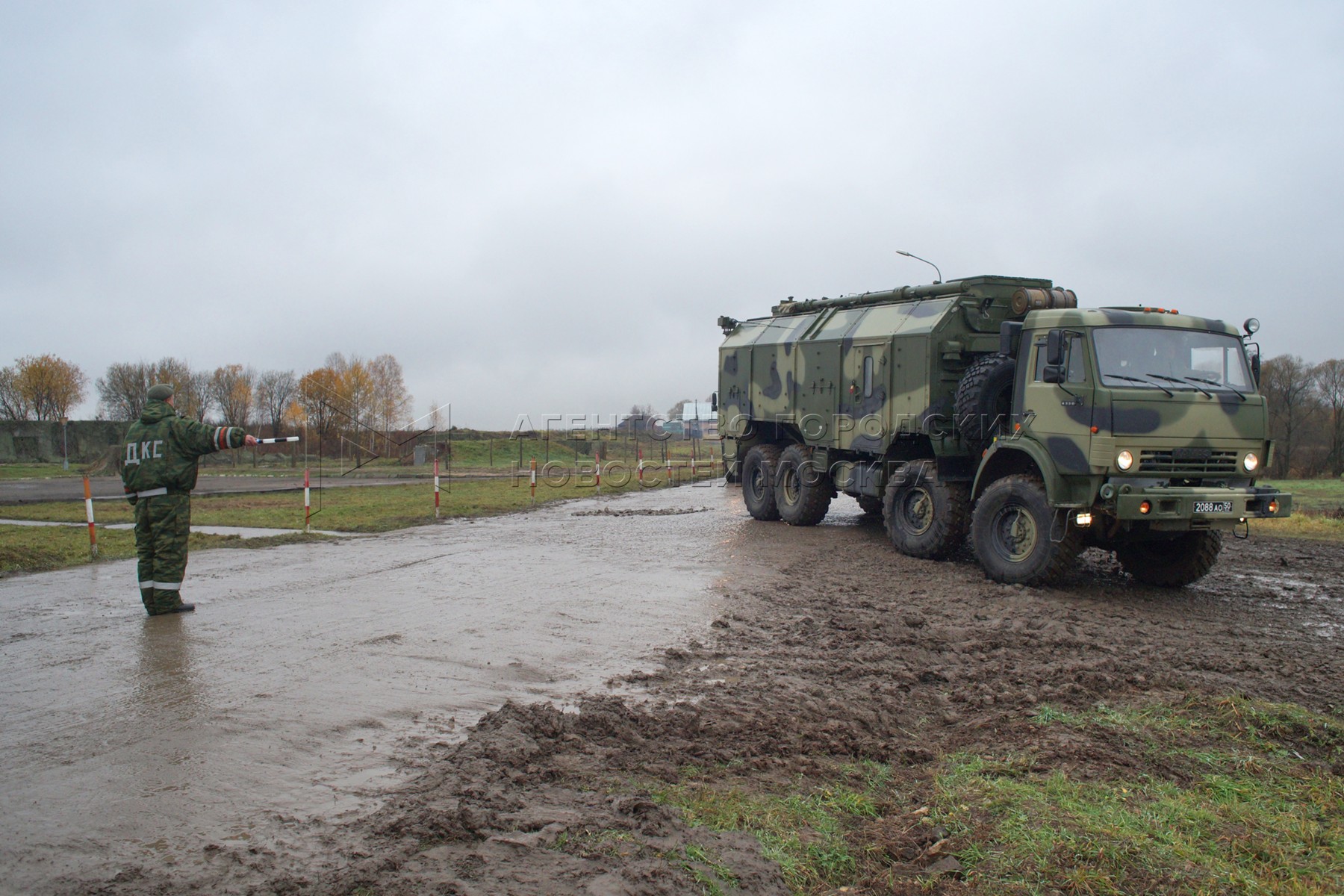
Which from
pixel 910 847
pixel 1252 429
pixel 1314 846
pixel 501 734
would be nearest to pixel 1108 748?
pixel 1314 846

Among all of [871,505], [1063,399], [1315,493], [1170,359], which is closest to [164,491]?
[1063,399]

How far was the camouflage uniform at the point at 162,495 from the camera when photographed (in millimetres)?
8180

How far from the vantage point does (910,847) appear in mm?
3715

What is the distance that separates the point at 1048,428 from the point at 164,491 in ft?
27.5

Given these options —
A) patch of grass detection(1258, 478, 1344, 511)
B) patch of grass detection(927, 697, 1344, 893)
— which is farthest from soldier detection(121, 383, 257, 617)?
patch of grass detection(1258, 478, 1344, 511)

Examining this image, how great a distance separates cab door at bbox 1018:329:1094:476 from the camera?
924 centimetres

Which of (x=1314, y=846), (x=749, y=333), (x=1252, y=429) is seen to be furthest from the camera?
(x=749, y=333)

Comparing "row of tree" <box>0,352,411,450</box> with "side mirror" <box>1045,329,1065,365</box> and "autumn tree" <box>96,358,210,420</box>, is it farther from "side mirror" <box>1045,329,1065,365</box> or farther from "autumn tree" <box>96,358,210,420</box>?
"side mirror" <box>1045,329,1065,365</box>

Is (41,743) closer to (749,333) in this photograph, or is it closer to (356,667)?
(356,667)

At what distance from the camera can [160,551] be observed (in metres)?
8.20

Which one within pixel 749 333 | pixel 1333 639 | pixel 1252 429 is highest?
pixel 749 333

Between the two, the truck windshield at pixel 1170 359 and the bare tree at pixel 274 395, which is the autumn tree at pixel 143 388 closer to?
the bare tree at pixel 274 395

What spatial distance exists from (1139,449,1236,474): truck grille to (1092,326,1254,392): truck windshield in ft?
2.13

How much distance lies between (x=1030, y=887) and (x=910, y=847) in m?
0.48
